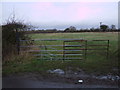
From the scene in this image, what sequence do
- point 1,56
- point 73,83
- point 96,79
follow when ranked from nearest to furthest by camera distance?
point 73,83 → point 96,79 → point 1,56

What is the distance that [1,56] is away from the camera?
9.40 metres

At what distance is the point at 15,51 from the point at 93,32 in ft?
64.3

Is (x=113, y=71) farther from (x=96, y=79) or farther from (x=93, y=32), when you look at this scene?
(x=93, y=32)

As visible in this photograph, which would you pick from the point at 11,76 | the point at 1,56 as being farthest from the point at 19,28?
the point at 11,76

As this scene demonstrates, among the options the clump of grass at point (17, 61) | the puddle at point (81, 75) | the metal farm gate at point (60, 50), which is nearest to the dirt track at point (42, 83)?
the puddle at point (81, 75)

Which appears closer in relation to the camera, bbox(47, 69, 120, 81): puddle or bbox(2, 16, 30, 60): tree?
bbox(47, 69, 120, 81): puddle

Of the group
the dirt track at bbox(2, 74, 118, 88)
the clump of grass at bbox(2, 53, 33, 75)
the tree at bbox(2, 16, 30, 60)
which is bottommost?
the dirt track at bbox(2, 74, 118, 88)

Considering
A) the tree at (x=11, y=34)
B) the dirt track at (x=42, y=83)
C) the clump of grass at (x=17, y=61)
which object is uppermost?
the tree at (x=11, y=34)

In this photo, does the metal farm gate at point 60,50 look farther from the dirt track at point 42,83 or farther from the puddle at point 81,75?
the dirt track at point 42,83

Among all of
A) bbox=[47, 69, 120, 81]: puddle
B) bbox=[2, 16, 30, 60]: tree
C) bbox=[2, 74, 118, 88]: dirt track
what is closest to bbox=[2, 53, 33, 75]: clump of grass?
bbox=[2, 16, 30, 60]: tree

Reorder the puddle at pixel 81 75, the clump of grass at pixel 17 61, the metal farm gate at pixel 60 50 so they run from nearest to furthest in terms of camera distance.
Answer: the puddle at pixel 81 75, the clump of grass at pixel 17 61, the metal farm gate at pixel 60 50

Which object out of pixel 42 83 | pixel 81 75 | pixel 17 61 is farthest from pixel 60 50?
pixel 42 83

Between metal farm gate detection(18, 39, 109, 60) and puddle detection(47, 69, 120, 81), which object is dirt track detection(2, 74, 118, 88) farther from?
metal farm gate detection(18, 39, 109, 60)

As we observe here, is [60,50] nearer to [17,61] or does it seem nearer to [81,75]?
[17,61]
